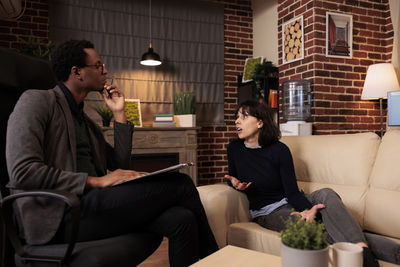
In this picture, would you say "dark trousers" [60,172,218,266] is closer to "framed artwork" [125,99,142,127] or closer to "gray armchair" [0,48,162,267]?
"gray armchair" [0,48,162,267]

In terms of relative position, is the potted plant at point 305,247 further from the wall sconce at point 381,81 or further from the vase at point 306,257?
the wall sconce at point 381,81

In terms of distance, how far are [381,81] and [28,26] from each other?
372 centimetres

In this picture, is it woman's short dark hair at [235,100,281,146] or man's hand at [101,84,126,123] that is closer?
man's hand at [101,84,126,123]

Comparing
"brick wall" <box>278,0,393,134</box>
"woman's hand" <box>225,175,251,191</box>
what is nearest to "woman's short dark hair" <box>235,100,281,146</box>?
"woman's hand" <box>225,175,251,191</box>

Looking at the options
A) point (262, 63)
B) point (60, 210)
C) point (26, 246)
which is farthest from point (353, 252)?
point (262, 63)

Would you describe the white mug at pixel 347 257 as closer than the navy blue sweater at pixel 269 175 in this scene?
Yes

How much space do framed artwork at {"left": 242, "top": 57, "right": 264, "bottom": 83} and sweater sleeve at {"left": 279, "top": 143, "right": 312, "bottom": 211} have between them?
104 inches

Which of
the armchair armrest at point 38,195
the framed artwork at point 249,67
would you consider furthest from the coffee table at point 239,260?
the framed artwork at point 249,67

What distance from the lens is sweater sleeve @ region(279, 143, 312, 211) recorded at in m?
1.68

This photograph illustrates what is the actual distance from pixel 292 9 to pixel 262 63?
2.86 ft

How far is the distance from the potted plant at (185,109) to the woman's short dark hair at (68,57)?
8.42 ft

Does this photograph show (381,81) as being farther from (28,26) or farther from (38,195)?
(28,26)

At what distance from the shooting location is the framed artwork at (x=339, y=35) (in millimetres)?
3350

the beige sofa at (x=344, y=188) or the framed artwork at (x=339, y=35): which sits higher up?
the framed artwork at (x=339, y=35)
